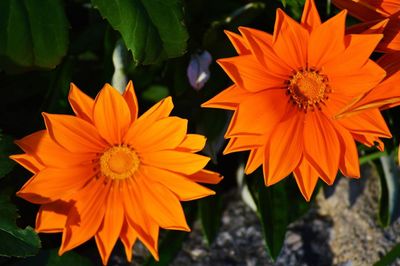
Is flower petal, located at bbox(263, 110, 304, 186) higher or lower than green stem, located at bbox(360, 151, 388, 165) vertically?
higher

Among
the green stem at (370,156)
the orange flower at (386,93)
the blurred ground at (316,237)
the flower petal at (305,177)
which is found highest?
the orange flower at (386,93)

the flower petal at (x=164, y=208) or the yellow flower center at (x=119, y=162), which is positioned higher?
the yellow flower center at (x=119, y=162)

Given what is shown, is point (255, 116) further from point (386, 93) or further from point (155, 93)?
point (155, 93)

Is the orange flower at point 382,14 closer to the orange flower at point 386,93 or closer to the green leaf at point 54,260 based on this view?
the orange flower at point 386,93

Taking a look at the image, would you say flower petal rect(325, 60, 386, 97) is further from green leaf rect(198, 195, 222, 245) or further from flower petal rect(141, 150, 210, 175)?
green leaf rect(198, 195, 222, 245)

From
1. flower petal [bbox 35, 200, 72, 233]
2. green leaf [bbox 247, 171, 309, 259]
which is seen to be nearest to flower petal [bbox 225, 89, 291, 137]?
flower petal [bbox 35, 200, 72, 233]

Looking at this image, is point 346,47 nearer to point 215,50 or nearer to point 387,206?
point 215,50

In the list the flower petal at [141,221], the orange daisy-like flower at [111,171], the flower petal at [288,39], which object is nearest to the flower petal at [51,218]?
the orange daisy-like flower at [111,171]
